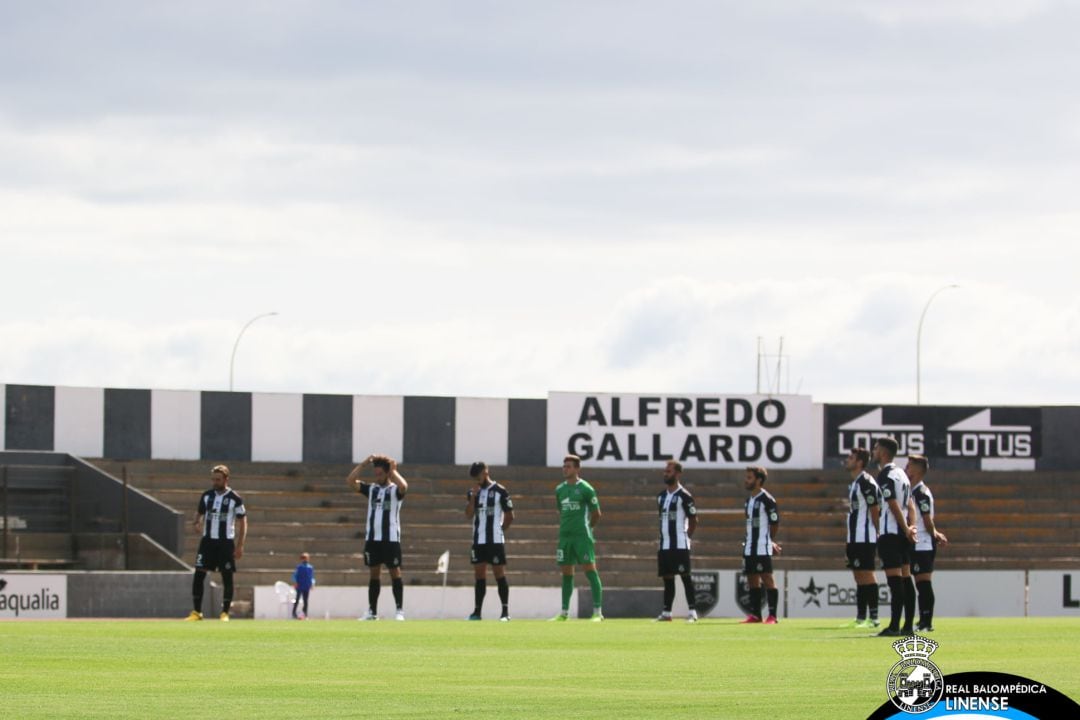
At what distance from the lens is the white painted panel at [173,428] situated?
39812 mm

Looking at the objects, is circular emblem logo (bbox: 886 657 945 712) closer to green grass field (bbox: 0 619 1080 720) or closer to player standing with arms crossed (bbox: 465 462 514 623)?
green grass field (bbox: 0 619 1080 720)

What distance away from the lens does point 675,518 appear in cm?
2173

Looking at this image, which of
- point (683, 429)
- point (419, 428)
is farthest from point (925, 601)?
point (419, 428)

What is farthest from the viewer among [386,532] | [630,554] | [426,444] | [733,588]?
[426,444]

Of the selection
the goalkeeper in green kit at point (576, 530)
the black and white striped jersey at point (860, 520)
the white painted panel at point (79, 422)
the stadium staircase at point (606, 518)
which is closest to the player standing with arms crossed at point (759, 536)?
the goalkeeper in green kit at point (576, 530)

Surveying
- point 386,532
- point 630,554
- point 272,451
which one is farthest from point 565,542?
point 272,451

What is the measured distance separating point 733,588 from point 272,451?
39.0ft

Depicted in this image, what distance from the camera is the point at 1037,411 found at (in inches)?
1752

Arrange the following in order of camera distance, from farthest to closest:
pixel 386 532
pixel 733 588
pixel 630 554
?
1. pixel 630 554
2. pixel 733 588
3. pixel 386 532

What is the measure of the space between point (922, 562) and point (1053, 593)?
2084cm

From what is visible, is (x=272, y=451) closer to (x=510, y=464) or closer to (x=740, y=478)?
(x=510, y=464)

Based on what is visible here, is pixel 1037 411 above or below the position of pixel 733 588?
above

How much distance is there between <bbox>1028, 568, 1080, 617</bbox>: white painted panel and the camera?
3616 centimetres

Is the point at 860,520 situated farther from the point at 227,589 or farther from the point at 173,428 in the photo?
the point at 173,428
